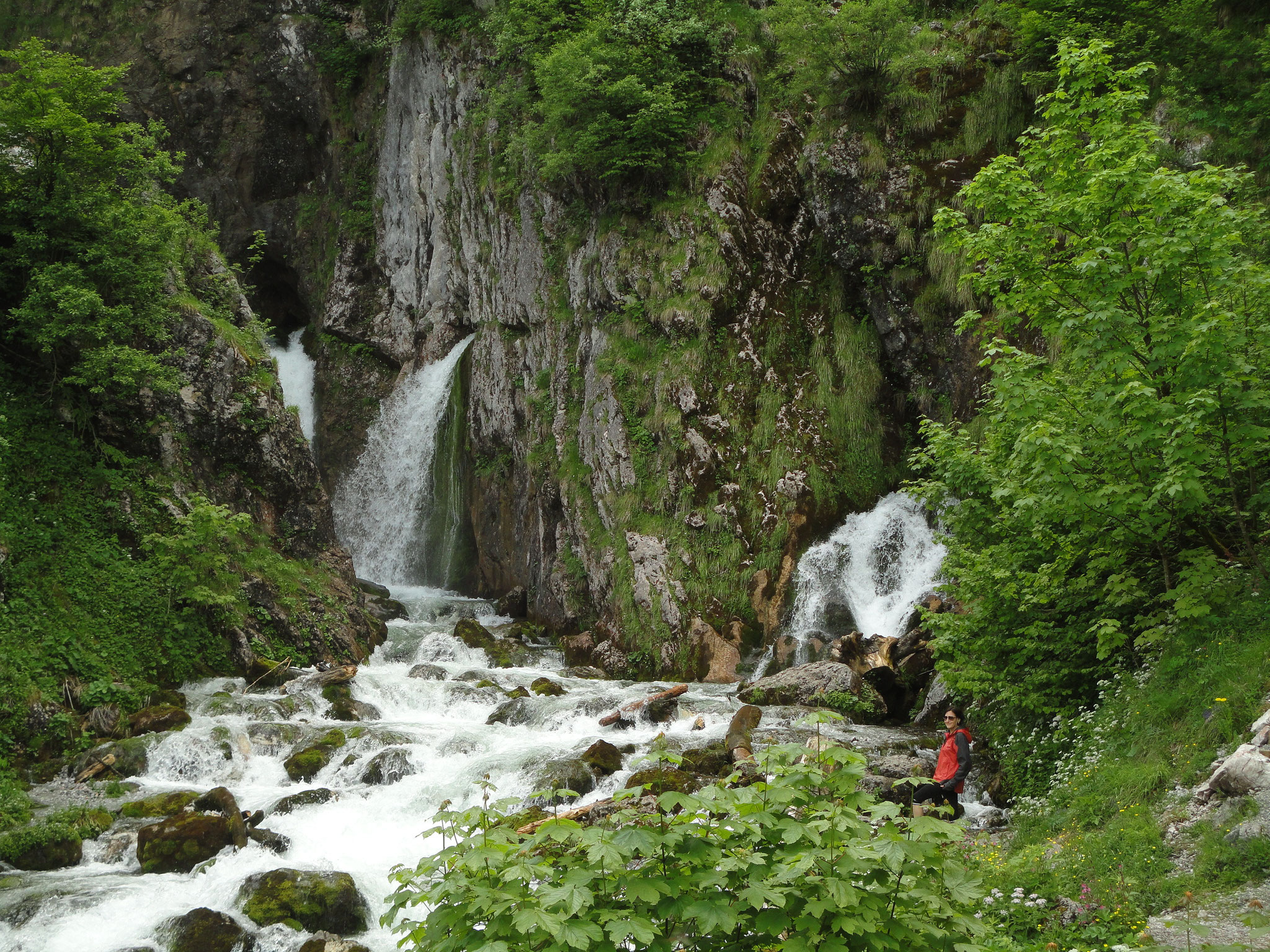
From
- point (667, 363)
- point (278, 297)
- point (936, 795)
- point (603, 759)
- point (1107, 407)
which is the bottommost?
point (603, 759)

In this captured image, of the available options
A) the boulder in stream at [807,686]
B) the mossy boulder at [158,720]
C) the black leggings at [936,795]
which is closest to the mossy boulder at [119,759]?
the mossy boulder at [158,720]

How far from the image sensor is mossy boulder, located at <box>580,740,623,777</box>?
11.3m

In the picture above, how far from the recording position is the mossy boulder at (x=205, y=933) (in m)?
7.90

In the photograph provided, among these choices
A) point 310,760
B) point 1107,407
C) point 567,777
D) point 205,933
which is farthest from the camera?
point 310,760

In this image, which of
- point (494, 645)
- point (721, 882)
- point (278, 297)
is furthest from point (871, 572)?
point (278, 297)

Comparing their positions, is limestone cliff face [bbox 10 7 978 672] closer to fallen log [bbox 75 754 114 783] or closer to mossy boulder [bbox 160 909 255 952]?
fallen log [bbox 75 754 114 783]

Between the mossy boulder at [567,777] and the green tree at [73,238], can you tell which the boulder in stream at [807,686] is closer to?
the mossy boulder at [567,777]

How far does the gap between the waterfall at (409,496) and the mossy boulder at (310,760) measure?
15191mm

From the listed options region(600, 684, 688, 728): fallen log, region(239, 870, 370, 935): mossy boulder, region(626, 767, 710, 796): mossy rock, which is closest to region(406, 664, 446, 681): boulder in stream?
region(600, 684, 688, 728): fallen log

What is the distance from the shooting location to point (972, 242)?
898 cm

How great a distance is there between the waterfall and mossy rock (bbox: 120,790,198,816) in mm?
16795

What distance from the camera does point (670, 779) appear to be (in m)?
10.4

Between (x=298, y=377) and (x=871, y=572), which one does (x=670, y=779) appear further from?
(x=298, y=377)

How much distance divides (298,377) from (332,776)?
2408cm
